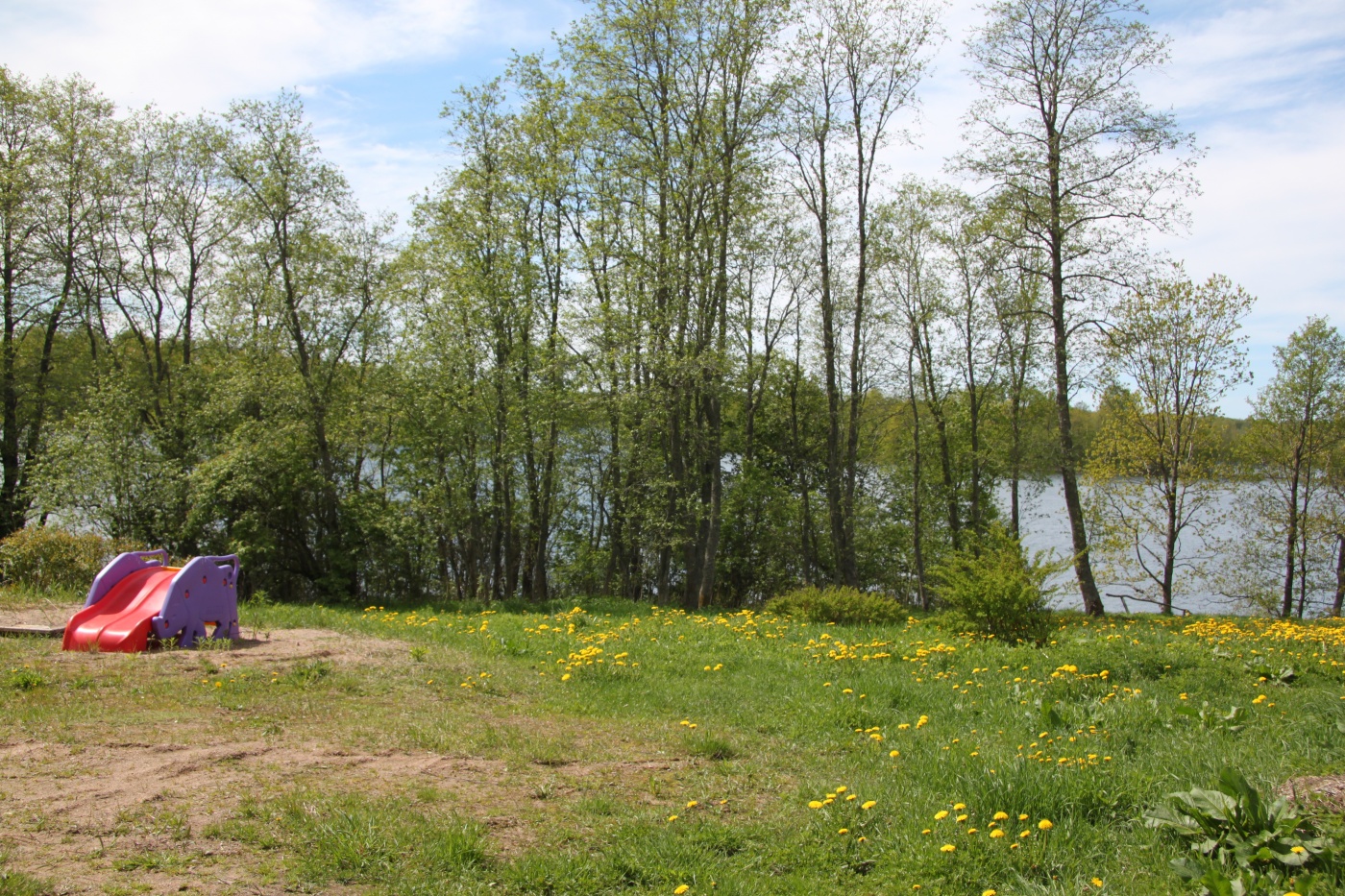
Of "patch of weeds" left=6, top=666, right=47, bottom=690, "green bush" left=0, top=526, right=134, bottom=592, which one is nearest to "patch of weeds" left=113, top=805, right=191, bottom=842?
"patch of weeds" left=6, top=666, right=47, bottom=690

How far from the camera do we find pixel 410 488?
65.8ft

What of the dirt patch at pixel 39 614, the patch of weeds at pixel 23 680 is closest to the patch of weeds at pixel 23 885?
the patch of weeds at pixel 23 680

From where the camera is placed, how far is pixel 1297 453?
26562 millimetres

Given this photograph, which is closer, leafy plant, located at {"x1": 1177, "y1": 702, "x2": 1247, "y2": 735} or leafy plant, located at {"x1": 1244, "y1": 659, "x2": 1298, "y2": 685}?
leafy plant, located at {"x1": 1177, "y1": 702, "x2": 1247, "y2": 735}

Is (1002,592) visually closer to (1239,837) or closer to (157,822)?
(1239,837)

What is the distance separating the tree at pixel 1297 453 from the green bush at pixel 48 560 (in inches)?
1228

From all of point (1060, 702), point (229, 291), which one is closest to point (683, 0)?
point (229, 291)

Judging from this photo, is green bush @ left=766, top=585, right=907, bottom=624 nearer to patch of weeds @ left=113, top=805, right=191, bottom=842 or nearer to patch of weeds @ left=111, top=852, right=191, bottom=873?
patch of weeds @ left=113, top=805, right=191, bottom=842

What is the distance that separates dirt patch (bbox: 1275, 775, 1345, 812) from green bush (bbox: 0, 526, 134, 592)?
16652 mm

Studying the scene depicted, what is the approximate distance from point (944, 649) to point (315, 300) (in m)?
19.6

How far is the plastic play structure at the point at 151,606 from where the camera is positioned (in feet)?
30.0

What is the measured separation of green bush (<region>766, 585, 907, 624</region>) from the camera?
13.4 meters

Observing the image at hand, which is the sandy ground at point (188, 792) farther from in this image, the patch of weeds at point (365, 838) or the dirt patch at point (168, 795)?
the patch of weeds at point (365, 838)

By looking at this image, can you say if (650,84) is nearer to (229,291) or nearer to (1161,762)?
(229,291)
